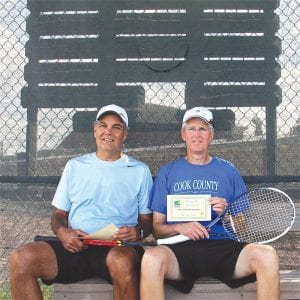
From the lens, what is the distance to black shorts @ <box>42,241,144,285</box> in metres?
3.24

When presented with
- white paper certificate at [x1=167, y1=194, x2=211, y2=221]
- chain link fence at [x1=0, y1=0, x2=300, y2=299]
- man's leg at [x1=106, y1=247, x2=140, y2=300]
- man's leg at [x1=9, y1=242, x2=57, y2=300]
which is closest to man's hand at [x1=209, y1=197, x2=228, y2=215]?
white paper certificate at [x1=167, y1=194, x2=211, y2=221]

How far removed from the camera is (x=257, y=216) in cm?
343

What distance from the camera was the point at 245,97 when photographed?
406 centimetres

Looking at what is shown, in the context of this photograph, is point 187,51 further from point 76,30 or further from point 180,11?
point 76,30

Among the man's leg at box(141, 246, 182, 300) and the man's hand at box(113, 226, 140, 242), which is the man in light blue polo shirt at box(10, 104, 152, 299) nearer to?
the man's hand at box(113, 226, 140, 242)

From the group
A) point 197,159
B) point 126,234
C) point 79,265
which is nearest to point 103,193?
point 126,234

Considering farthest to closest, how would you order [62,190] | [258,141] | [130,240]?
[258,141] → [62,190] → [130,240]

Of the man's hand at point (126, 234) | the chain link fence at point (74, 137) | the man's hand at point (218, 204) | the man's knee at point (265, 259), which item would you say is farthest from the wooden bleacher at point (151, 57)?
the man's knee at point (265, 259)

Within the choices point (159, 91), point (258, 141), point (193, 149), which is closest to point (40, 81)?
point (159, 91)

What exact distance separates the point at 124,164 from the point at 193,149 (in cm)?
41

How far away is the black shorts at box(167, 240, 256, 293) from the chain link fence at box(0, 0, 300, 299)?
963mm

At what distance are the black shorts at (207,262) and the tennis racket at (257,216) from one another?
14 centimetres

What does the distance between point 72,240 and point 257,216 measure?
40.2 inches

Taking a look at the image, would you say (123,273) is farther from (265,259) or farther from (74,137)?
(74,137)
